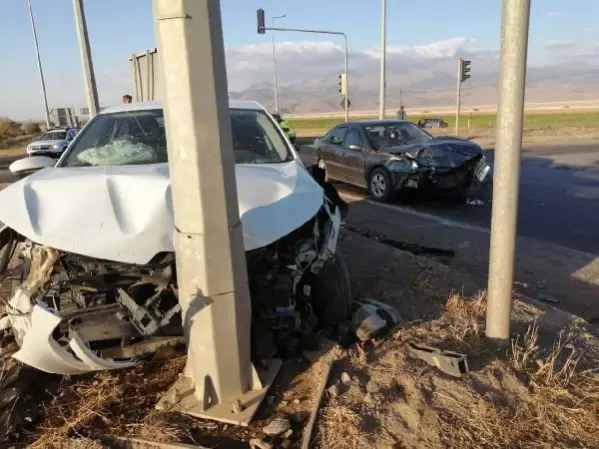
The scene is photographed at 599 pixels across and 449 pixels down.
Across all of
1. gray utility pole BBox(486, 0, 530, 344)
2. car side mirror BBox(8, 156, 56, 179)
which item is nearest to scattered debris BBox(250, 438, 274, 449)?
gray utility pole BBox(486, 0, 530, 344)

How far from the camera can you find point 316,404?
9.59 ft

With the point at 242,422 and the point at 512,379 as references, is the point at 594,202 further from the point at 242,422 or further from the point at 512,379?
the point at 242,422

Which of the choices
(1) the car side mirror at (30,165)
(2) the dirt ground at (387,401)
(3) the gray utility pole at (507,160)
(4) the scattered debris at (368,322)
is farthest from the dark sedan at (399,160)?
(1) the car side mirror at (30,165)

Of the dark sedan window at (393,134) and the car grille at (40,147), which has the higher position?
the dark sedan window at (393,134)

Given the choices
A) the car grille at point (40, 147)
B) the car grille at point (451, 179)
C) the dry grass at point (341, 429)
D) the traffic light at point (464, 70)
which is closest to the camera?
the dry grass at point (341, 429)

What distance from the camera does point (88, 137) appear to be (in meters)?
4.77

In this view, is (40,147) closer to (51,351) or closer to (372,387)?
(51,351)

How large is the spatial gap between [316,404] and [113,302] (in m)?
1.40

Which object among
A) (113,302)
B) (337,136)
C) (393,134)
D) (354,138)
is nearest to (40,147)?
(337,136)

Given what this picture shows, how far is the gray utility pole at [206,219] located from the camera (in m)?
2.53

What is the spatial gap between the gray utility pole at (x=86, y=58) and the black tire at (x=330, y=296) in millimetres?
9241

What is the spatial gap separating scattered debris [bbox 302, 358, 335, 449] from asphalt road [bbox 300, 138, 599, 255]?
16.9 feet

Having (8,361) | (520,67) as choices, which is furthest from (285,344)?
(520,67)

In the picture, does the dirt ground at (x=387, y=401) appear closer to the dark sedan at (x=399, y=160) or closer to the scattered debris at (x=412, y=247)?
the scattered debris at (x=412, y=247)
